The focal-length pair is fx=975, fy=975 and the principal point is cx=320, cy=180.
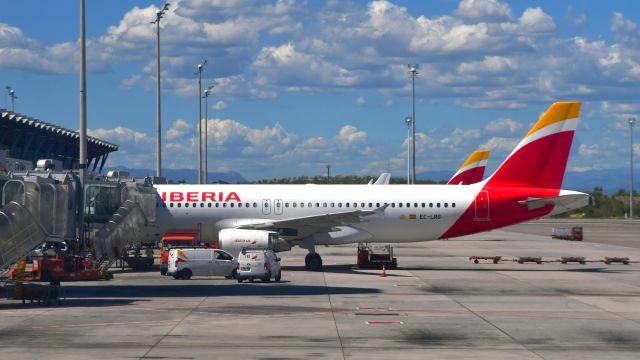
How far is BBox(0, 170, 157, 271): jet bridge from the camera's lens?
33.5 metres

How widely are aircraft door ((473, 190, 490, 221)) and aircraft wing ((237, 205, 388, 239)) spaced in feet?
16.7

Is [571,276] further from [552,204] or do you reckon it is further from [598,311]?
[598,311]

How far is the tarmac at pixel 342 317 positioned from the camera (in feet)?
79.1

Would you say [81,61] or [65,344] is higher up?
[81,61]

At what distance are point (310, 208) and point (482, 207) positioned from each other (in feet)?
30.2

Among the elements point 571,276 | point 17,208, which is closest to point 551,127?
point 571,276

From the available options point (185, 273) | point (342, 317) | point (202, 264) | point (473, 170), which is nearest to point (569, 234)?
point (473, 170)

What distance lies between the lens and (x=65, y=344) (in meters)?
24.7

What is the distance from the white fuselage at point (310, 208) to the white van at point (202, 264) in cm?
692

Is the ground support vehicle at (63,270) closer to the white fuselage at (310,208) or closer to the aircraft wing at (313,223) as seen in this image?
the white fuselage at (310,208)

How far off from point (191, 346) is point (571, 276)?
27881 mm

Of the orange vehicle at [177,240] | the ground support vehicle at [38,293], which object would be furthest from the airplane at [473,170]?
the ground support vehicle at [38,293]

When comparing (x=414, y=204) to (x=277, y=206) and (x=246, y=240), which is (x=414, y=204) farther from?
(x=246, y=240)

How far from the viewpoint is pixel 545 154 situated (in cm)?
5216
